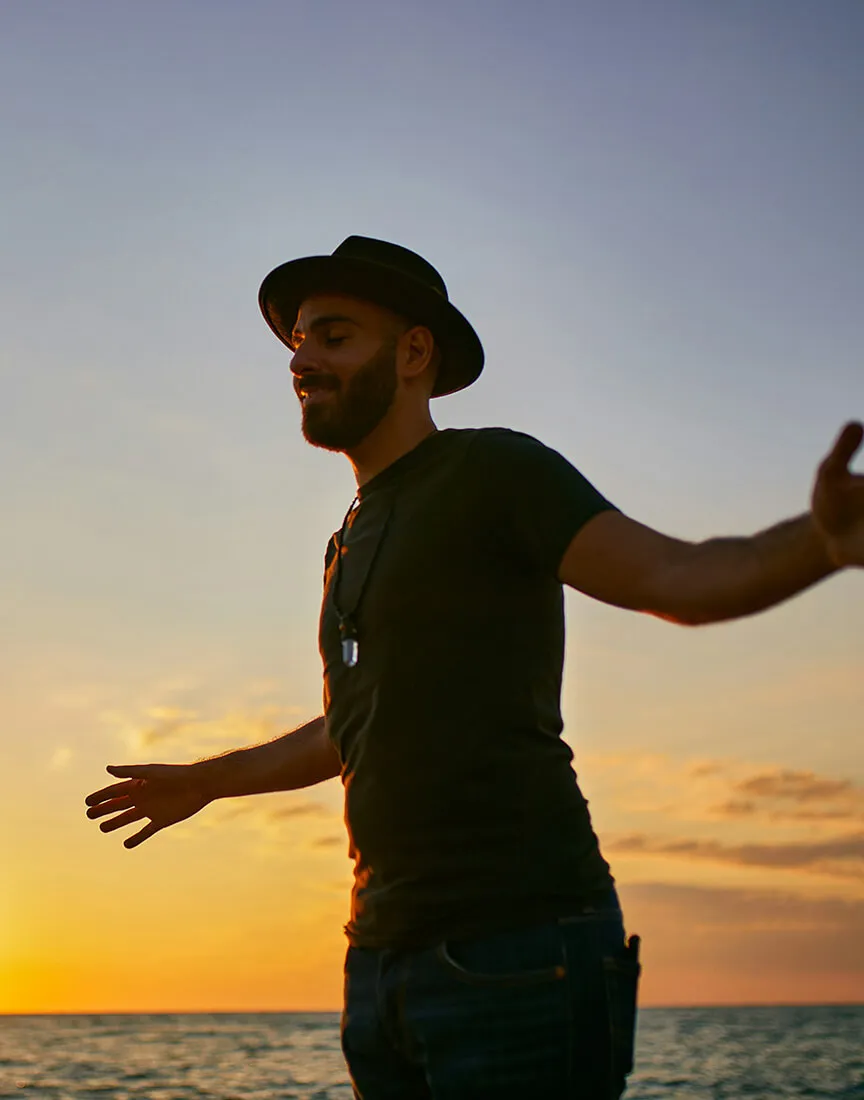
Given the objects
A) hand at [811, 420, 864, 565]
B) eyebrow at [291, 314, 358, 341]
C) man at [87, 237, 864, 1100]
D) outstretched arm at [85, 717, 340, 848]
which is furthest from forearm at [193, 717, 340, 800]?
hand at [811, 420, 864, 565]

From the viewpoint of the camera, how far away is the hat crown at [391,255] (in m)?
3.92

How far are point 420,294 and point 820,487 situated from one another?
181 centimetres

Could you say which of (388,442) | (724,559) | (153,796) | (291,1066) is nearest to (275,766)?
(153,796)

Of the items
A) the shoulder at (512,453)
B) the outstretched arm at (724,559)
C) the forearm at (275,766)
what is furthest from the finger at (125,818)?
the outstretched arm at (724,559)

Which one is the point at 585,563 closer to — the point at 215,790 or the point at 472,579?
the point at 472,579

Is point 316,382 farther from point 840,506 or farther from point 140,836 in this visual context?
point 840,506

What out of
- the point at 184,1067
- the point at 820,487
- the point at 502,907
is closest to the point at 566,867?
the point at 502,907

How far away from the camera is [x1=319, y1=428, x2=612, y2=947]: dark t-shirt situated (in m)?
2.95

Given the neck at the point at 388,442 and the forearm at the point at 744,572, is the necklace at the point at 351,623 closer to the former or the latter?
the neck at the point at 388,442

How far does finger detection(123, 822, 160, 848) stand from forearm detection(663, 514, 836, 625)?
2.31m

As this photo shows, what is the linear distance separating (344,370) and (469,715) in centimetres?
123

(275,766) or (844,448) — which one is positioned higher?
(844,448)

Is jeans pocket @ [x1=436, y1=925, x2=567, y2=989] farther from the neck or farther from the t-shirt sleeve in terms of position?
the neck

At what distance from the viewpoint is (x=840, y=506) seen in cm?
230
